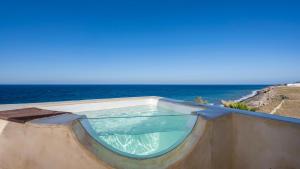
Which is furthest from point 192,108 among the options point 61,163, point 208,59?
point 208,59

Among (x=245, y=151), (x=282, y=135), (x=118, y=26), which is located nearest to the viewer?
(x=282, y=135)

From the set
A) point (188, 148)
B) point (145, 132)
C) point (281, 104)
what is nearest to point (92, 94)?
point (281, 104)

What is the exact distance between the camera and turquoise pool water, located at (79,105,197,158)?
217 centimetres

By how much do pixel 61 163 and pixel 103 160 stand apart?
0.40m

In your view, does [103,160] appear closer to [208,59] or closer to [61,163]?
[61,163]

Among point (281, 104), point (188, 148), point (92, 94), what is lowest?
point (92, 94)

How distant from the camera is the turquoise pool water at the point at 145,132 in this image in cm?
217

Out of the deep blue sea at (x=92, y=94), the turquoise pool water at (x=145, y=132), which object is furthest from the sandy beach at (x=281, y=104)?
the turquoise pool water at (x=145, y=132)

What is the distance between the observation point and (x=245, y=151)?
206 cm

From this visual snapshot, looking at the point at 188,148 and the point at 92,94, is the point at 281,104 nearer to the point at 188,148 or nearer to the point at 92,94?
the point at 188,148

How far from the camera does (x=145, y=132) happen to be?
2.40 meters

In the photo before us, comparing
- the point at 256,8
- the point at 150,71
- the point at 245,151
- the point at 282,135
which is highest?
the point at 256,8

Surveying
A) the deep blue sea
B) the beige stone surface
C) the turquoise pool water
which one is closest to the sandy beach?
the deep blue sea

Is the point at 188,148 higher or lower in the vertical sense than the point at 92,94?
higher
